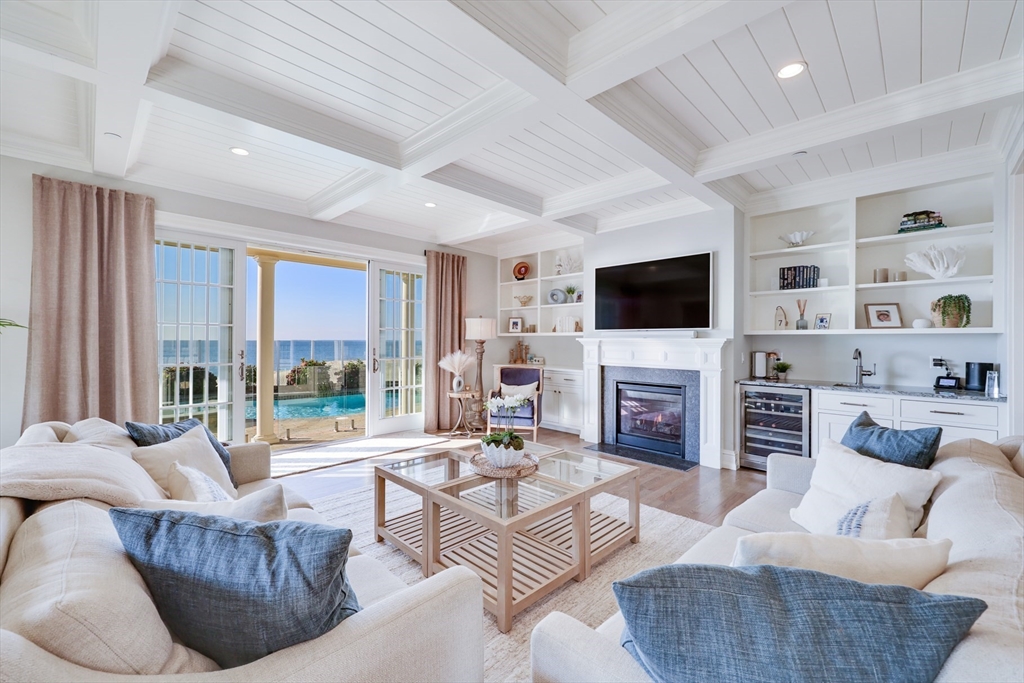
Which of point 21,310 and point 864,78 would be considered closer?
point 864,78

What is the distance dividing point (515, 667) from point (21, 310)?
393 cm

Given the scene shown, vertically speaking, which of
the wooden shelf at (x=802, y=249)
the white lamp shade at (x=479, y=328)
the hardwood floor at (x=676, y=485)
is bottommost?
the hardwood floor at (x=676, y=485)

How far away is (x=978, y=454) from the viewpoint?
159 cm

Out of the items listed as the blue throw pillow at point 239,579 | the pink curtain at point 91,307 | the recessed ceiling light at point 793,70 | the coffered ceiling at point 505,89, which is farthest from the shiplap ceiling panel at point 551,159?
the pink curtain at point 91,307

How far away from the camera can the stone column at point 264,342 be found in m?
5.27

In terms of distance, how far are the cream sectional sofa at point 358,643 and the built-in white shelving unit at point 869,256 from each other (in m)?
3.94

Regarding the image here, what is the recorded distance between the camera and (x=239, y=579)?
2.66ft

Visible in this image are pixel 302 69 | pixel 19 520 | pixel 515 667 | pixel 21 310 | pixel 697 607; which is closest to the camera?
pixel 697 607

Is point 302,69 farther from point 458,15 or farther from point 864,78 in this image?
point 864,78

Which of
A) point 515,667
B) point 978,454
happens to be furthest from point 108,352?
point 978,454

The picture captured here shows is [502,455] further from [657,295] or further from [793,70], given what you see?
[657,295]

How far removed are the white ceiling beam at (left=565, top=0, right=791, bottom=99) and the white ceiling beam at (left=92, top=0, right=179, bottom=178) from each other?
1.68 metres

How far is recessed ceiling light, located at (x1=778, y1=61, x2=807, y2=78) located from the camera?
2.13 m

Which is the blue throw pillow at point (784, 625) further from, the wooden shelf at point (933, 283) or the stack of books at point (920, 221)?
the stack of books at point (920, 221)
